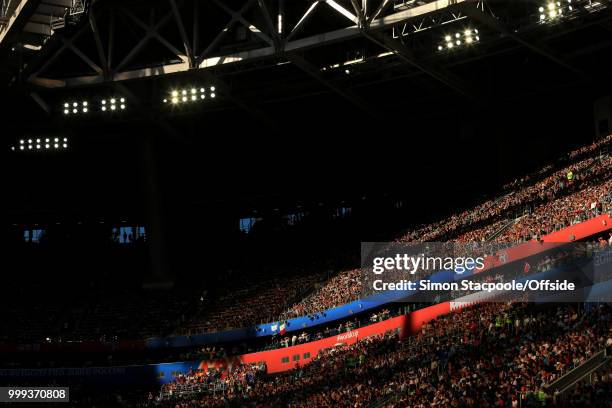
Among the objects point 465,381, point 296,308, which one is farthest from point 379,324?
point 465,381

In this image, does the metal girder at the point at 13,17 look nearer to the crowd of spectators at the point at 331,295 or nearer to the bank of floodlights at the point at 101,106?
the bank of floodlights at the point at 101,106

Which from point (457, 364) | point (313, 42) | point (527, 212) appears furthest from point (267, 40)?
point (457, 364)

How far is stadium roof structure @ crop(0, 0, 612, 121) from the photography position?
127ft

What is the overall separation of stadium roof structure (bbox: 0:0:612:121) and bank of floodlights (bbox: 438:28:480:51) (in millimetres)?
50

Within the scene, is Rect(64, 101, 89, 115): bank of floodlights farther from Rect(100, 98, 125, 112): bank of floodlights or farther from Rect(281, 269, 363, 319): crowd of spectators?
Rect(281, 269, 363, 319): crowd of spectators

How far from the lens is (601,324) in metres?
24.7

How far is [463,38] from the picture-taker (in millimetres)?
41031

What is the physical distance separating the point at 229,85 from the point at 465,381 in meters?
27.3

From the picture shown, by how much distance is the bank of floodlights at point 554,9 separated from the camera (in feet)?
123

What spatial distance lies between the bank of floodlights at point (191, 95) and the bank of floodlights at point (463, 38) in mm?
12679

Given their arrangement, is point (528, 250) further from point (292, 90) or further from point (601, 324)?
point (292, 90)

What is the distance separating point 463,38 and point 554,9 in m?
4.63

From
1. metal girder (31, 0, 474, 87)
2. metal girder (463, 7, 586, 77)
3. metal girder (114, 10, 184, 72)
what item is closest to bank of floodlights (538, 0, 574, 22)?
metal girder (463, 7, 586, 77)

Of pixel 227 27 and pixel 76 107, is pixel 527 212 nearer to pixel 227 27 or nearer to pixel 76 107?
pixel 227 27
